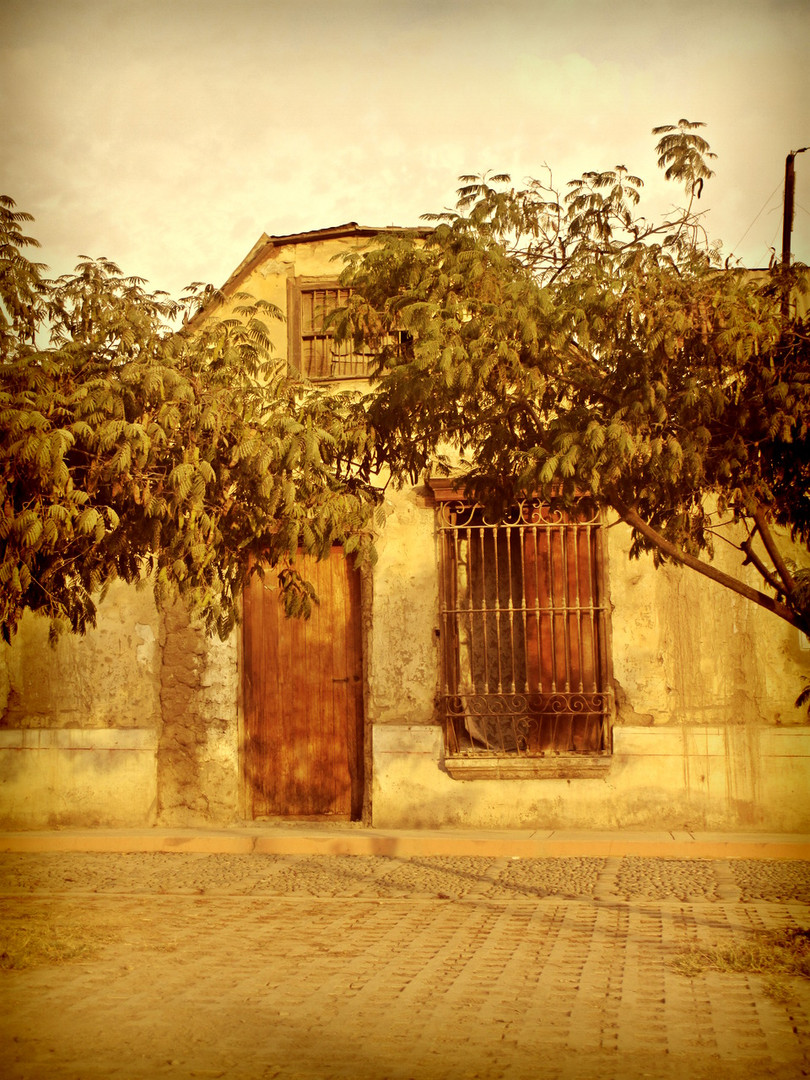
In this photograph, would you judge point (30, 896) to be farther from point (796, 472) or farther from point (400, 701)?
point (796, 472)

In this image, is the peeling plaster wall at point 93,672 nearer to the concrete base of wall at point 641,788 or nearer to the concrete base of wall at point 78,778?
the concrete base of wall at point 78,778

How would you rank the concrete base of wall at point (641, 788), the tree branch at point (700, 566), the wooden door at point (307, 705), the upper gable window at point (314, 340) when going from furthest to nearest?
the upper gable window at point (314, 340) → the wooden door at point (307, 705) → the concrete base of wall at point (641, 788) → the tree branch at point (700, 566)

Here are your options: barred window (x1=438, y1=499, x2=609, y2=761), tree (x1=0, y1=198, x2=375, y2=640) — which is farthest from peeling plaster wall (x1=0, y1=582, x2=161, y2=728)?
tree (x1=0, y1=198, x2=375, y2=640)

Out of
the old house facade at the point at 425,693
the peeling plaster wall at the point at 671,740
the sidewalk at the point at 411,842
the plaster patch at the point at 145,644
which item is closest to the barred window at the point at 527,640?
the old house facade at the point at 425,693

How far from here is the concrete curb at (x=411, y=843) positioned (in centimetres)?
905

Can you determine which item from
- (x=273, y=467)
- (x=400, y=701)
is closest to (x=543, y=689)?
(x=400, y=701)

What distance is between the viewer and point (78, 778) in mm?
10711

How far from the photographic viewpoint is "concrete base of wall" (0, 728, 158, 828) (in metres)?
10.6

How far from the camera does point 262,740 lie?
10797 millimetres

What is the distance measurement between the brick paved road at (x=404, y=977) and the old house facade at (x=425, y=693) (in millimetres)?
1326

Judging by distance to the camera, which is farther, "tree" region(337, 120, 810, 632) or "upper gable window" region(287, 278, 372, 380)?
"upper gable window" region(287, 278, 372, 380)

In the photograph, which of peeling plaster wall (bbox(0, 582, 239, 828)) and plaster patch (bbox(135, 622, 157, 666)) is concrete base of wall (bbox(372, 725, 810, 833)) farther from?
plaster patch (bbox(135, 622, 157, 666))

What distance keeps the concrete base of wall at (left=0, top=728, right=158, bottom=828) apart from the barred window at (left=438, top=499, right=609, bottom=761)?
2923mm

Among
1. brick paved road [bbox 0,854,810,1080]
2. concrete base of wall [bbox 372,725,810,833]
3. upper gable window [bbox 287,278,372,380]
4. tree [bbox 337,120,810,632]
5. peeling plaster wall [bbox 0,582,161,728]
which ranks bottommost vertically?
brick paved road [bbox 0,854,810,1080]
